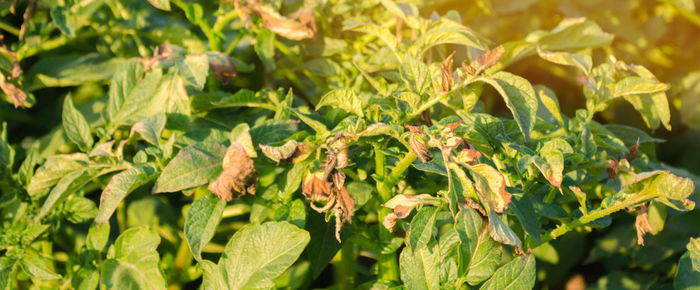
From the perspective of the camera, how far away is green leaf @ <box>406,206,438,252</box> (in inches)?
26.4

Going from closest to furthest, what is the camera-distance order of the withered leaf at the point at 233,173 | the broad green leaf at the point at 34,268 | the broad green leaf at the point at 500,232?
the broad green leaf at the point at 500,232, the withered leaf at the point at 233,173, the broad green leaf at the point at 34,268

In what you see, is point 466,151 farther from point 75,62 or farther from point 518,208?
point 75,62

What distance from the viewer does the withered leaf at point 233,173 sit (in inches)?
29.3

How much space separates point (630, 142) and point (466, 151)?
502mm

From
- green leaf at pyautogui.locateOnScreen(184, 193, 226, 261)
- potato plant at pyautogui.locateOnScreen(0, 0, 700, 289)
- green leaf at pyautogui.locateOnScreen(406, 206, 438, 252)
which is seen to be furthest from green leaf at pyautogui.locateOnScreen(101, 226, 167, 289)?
green leaf at pyautogui.locateOnScreen(406, 206, 438, 252)

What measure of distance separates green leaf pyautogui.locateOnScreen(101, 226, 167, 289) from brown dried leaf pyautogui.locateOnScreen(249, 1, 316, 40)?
1.33 feet

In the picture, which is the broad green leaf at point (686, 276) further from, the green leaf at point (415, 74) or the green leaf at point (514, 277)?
the green leaf at point (415, 74)

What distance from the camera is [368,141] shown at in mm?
752

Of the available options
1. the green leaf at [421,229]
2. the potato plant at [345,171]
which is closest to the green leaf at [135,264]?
the potato plant at [345,171]

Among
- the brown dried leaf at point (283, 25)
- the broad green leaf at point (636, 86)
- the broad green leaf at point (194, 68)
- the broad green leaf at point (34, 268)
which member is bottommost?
the broad green leaf at point (34, 268)

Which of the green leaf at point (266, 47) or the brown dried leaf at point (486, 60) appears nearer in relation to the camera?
the brown dried leaf at point (486, 60)

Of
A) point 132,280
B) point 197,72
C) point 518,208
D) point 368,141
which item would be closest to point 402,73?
point 368,141

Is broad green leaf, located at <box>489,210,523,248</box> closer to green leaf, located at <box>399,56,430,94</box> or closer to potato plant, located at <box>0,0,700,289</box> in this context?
potato plant, located at <box>0,0,700,289</box>

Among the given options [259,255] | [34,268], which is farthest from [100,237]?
[259,255]
